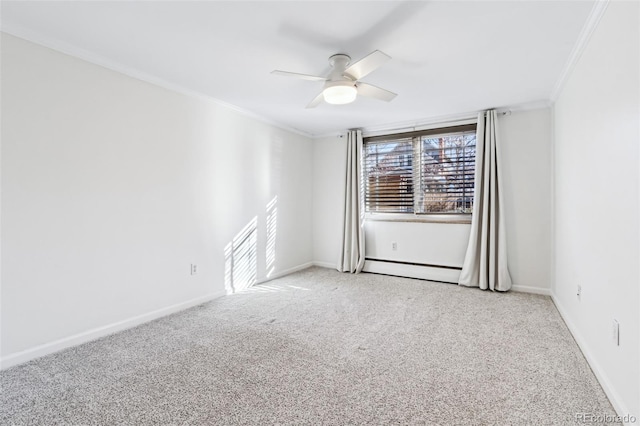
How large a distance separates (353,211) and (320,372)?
3.03 m

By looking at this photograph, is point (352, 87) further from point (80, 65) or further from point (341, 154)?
point (341, 154)

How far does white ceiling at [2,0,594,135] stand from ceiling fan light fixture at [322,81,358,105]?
0.25 m

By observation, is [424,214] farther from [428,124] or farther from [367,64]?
[367,64]

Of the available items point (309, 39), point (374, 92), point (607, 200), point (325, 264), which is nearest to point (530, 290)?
point (607, 200)

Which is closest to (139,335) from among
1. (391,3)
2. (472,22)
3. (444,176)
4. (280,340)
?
(280,340)

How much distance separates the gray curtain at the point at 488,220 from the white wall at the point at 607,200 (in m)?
1.01

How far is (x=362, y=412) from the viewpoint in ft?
5.22

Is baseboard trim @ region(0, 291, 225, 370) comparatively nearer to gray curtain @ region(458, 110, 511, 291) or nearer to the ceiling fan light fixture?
the ceiling fan light fixture

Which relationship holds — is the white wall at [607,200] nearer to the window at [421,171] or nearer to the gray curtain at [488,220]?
the gray curtain at [488,220]

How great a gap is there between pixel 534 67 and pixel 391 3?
170 cm

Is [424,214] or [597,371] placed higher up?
[424,214]

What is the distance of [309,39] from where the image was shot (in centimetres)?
221

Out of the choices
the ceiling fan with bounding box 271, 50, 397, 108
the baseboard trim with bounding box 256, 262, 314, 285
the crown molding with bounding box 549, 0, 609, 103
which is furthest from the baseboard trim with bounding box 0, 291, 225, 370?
the crown molding with bounding box 549, 0, 609, 103

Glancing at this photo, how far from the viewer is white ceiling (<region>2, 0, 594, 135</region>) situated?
1.89 metres
